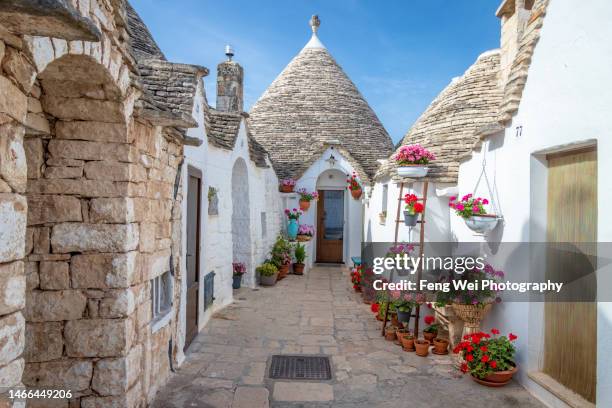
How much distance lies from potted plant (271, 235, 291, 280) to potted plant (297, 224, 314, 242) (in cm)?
76

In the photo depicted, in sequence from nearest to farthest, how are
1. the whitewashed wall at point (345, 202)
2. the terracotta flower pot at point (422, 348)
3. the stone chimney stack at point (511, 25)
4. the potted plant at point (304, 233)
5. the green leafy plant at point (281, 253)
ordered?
the terracotta flower pot at point (422, 348), the stone chimney stack at point (511, 25), the green leafy plant at point (281, 253), the potted plant at point (304, 233), the whitewashed wall at point (345, 202)

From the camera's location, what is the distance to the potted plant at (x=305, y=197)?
39.5 feet

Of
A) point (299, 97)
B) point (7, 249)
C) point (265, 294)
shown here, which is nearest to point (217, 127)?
point (265, 294)

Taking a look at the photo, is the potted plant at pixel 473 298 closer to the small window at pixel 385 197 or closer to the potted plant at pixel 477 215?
→ the potted plant at pixel 477 215

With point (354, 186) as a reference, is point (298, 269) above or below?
below

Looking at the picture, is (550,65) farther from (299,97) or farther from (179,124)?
(299,97)

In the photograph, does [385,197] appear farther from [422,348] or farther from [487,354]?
[487,354]

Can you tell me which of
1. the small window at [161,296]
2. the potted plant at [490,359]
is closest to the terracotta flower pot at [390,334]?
the potted plant at [490,359]

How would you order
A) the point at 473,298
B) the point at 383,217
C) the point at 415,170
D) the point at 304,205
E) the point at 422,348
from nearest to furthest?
the point at 473,298 → the point at 422,348 → the point at 415,170 → the point at 383,217 → the point at 304,205

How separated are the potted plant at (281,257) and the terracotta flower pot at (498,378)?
6.56m

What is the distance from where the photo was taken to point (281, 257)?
35.0 ft

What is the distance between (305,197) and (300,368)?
7.44 meters

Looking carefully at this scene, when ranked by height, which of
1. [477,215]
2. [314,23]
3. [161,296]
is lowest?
[161,296]

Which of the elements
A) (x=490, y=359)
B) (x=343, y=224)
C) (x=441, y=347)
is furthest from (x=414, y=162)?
(x=343, y=224)
